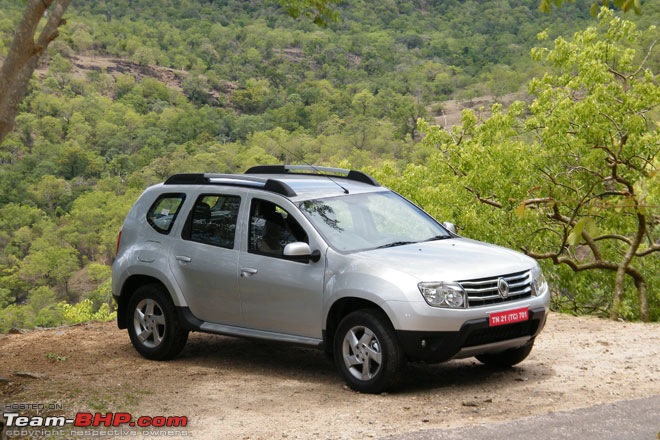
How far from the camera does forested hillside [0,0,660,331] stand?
110125mm

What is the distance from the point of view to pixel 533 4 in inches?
6806

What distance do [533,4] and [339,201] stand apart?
174 meters

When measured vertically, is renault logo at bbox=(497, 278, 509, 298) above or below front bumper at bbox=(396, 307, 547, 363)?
above

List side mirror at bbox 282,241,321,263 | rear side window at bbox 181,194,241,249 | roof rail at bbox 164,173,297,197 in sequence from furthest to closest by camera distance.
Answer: rear side window at bbox 181,194,241,249 → roof rail at bbox 164,173,297,197 → side mirror at bbox 282,241,321,263

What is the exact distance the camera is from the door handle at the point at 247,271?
7626 millimetres

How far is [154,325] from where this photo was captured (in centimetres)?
843

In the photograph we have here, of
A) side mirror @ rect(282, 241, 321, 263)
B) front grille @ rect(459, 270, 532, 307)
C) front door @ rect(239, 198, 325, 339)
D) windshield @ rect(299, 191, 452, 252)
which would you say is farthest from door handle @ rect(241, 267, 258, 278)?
front grille @ rect(459, 270, 532, 307)

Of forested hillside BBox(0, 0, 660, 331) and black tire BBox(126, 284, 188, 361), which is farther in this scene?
forested hillside BBox(0, 0, 660, 331)

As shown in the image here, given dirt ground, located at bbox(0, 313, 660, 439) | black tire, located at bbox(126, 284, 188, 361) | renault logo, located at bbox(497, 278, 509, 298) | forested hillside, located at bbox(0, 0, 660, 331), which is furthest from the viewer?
forested hillside, located at bbox(0, 0, 660, 331)

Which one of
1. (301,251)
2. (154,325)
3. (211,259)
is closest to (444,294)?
(301,251)

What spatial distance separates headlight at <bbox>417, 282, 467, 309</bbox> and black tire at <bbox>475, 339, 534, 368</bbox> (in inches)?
48.0

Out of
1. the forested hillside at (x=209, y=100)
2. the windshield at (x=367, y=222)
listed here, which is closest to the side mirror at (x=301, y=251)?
the windshield at (x=367, y=222)

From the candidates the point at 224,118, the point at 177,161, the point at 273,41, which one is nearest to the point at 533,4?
the point at 273,41

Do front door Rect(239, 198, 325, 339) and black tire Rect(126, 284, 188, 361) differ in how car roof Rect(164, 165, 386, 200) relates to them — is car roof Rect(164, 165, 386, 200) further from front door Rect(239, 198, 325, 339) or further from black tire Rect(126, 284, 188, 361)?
black tire Rect(126, 284, 188, 361)
